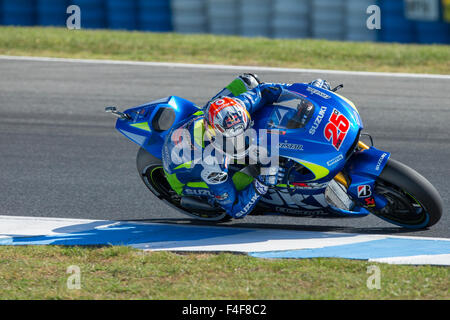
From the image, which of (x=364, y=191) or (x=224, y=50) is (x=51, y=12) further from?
Answer: (x=364, y=191)

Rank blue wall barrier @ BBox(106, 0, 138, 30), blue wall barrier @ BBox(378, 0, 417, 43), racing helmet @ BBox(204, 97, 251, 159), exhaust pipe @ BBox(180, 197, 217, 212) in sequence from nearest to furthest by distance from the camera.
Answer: racing helmet @ BBox(204, 97, 251, 159)
exhaust pipe @ BBox(180, 197, 217, 212)
blue wall barrier @ BBox(378, 0, 417, 43)
blue wall barrier @ BBox(106, 0, 138, 30)

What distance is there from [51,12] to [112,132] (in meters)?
6.13

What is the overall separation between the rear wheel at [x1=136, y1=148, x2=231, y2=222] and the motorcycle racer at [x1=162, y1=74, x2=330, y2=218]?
261mm

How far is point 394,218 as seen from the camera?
6.39m

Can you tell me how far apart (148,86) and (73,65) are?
1.97 m

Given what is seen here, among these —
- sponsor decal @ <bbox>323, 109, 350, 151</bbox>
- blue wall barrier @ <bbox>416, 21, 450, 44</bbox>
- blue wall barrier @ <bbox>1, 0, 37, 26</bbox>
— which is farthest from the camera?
blue wall barrier @ <bbox>1, 0, 37, 26</bbox>

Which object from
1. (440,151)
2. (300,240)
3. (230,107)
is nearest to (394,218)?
(300,240)

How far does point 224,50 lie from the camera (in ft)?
45.4

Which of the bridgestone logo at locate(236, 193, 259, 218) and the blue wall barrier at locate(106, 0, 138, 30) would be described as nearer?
the bridgestone logo at locate(236, 193, 259, 218)

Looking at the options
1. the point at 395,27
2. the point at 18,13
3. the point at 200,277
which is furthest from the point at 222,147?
the point at 18,13

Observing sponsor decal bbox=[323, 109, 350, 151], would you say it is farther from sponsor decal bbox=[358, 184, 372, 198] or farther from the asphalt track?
the asphalt track

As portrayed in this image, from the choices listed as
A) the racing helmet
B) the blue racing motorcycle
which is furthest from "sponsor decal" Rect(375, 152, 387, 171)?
the racing helmet

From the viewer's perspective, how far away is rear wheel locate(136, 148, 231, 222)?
677cm

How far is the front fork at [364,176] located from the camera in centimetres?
600
